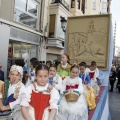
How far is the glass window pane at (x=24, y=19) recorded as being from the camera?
10.1 metres

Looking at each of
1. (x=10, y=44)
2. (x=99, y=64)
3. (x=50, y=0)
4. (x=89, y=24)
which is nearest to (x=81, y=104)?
(x=99, y=64)

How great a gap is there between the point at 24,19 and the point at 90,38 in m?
4.11

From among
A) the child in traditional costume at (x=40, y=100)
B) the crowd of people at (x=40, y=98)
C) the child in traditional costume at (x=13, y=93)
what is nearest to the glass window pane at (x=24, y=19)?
the crowd of people at (x=40, y=98)

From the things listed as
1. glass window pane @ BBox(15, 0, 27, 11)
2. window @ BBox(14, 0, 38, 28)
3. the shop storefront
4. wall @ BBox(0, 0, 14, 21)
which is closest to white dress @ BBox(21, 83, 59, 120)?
the shop storefront

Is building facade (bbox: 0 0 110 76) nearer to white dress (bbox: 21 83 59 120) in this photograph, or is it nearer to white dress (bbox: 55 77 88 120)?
white dress (bbox: 55 77 88 120)

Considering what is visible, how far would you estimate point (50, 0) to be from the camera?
13.1 meters

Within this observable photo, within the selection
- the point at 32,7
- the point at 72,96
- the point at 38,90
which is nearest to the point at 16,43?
the point at 32,7

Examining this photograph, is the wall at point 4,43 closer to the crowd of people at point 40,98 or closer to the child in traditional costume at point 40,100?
the crowd of people at point 40,98

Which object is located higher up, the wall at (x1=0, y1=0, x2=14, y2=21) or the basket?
the wall at (x1=0, y1=0, x2=14, y2=21)

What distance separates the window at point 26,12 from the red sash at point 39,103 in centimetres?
817

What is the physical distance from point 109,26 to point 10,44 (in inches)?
183

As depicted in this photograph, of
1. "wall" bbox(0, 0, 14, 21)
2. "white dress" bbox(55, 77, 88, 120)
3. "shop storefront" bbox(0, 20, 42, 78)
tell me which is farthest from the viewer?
"wall" bbox(0, 0, 14, 21)

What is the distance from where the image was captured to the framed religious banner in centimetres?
818

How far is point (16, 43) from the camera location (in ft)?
33.0
